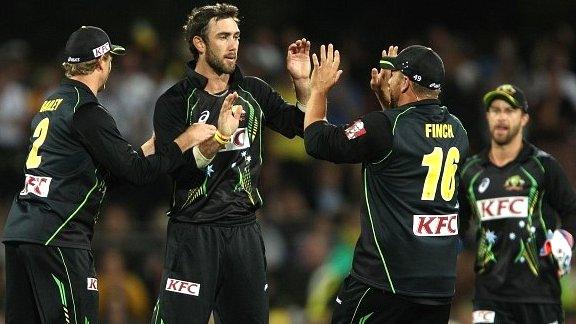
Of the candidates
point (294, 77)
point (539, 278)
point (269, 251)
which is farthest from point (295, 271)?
point (294, 77)

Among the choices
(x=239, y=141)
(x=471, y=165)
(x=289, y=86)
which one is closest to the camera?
(x=239, y=141)

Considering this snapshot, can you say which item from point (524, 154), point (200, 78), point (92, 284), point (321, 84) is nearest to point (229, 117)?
point (200, 78)

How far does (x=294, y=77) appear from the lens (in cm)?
687

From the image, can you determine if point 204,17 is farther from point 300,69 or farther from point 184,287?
point 184,287

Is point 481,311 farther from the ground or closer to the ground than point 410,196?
closer to the ground

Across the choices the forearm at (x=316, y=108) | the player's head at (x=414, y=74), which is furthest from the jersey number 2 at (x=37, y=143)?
the player's head at (x=414, y=74)

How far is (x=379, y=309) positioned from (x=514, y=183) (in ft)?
6.58

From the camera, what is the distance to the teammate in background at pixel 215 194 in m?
6.55

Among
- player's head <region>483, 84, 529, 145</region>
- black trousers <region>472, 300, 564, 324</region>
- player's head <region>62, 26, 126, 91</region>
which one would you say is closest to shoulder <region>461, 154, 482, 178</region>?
player's head <region>483, 84, 529, 145</region>

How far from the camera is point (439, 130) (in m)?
6.33

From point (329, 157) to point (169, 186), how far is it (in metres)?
5.61

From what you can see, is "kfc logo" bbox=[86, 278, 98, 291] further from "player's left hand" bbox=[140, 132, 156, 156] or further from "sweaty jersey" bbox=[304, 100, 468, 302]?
"sweaty jersey" bbox=[304, 100, 468, 302]

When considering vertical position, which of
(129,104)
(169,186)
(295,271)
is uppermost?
(129,104)

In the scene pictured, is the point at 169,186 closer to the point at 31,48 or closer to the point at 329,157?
the point at 31,48
